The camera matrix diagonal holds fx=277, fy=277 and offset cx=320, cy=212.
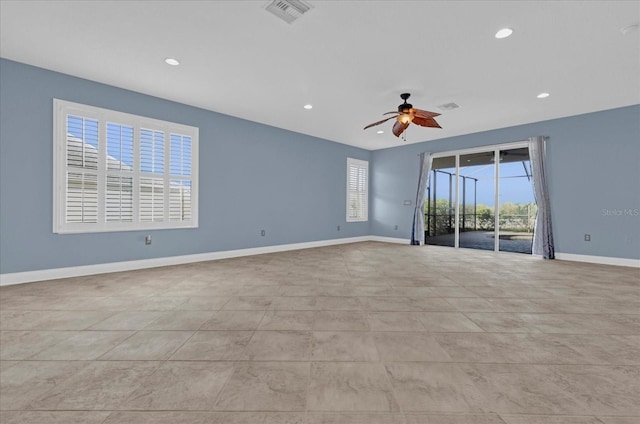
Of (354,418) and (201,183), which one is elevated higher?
(201,183)

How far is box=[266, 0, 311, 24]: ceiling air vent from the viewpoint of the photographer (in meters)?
2.51

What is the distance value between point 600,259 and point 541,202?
141cm

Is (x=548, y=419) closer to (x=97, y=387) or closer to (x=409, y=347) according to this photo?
(x=409, y=347)

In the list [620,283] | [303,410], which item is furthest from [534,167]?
[303,410]

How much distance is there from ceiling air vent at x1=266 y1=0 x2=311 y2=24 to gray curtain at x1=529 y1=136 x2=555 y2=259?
578 cm

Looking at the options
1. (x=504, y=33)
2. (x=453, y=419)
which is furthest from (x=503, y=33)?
(x=453, y=419)

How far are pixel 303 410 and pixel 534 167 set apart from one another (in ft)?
22.3

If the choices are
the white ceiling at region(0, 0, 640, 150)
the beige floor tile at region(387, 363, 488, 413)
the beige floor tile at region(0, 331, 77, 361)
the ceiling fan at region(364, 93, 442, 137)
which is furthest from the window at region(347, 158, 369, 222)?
the beige floor tile at region(0, 331, 77, 361)

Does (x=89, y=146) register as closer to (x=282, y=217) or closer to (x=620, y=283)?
(x=282, y=217)

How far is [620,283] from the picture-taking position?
3869 mm

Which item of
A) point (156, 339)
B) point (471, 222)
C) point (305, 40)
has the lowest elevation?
point (156, 339)

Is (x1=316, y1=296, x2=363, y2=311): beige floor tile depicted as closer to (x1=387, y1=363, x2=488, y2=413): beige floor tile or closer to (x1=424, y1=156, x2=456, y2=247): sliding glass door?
(x1=387, y1=363, x2=488, y2=413): beige floor tile

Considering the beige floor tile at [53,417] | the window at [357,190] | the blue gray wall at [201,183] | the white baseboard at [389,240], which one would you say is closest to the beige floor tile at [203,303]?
the beige floor tile at [53,417]

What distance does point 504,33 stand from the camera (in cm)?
292
